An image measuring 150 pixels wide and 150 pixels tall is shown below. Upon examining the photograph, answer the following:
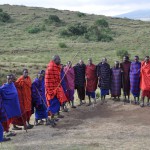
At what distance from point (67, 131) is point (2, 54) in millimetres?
22879

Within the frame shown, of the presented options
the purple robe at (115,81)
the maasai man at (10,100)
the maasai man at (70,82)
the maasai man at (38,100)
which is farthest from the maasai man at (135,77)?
the maasai man at (10,100)

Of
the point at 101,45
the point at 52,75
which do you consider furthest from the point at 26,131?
the point at 101,45

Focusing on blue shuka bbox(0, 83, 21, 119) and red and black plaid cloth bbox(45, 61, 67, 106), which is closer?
blue shuka bbox(0, 83, 21, 119)

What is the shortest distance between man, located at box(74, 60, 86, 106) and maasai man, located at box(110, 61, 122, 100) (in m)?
1.06

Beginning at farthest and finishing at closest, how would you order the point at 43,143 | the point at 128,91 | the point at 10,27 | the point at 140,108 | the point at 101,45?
1. the point at 10,27
2. the point at 101,45
3. the point at 128,91
4. the point at 140,108
5. the point at 43,143

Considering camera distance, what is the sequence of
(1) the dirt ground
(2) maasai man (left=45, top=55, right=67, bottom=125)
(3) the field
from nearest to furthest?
(1) the dirt ground
(3) the field
(2) maasai man (left=45, top=55, right=67, bottom=125)

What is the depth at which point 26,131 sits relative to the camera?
1177 centimetres

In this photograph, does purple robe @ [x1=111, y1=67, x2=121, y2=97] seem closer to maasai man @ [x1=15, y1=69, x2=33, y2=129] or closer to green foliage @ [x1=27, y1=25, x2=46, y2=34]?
maasai man @ [x1=15, y1=69, x2=33, y2=129]

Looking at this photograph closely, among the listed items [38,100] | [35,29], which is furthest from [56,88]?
[35,29]

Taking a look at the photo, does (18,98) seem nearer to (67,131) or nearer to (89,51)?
(67,131)

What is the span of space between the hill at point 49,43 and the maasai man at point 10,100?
38.2 feet

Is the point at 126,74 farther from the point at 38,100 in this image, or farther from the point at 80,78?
the point at 38,100

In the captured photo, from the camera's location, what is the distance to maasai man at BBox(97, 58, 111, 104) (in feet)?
49.4

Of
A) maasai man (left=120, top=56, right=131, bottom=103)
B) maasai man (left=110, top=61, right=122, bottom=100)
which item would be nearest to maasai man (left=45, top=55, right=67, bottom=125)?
maasai man (left=110, top=61, right=122, bottom=100)
